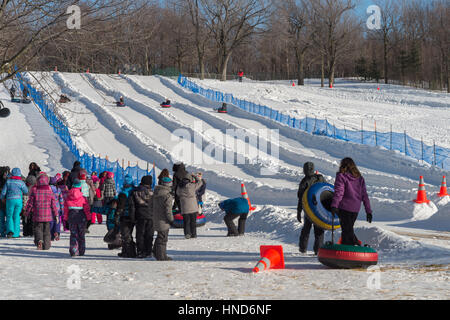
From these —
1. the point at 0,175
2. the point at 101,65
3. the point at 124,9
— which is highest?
the point at 124,9

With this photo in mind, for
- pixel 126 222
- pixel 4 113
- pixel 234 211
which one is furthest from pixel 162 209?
pixel 4 113

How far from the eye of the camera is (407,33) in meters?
111

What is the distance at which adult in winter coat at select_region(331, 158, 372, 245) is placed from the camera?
29.9 feet

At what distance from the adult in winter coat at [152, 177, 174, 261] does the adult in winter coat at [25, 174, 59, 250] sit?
110 inches

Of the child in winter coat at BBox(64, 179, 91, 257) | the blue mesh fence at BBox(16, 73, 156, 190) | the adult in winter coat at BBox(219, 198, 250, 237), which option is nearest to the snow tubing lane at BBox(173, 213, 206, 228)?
the adult in winter coat at BBox(219, 198, 250, 237)

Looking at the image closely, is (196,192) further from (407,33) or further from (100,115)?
(407,33)

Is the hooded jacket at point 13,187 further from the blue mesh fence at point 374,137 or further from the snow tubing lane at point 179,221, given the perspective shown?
the blue mesh fence at point 374,137

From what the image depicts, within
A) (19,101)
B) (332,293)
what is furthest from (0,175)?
(19,101)

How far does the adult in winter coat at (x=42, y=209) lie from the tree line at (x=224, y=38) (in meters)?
2.55

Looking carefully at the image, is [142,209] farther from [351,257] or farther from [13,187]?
[13,187]

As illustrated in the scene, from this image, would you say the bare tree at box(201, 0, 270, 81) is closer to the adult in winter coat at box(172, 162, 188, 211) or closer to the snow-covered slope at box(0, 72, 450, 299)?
the snow-covered slope at box(0, 72, 450, 299)

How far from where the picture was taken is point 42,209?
12.4 meters

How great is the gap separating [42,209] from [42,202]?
144 millimetres

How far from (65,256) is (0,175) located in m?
4.07
